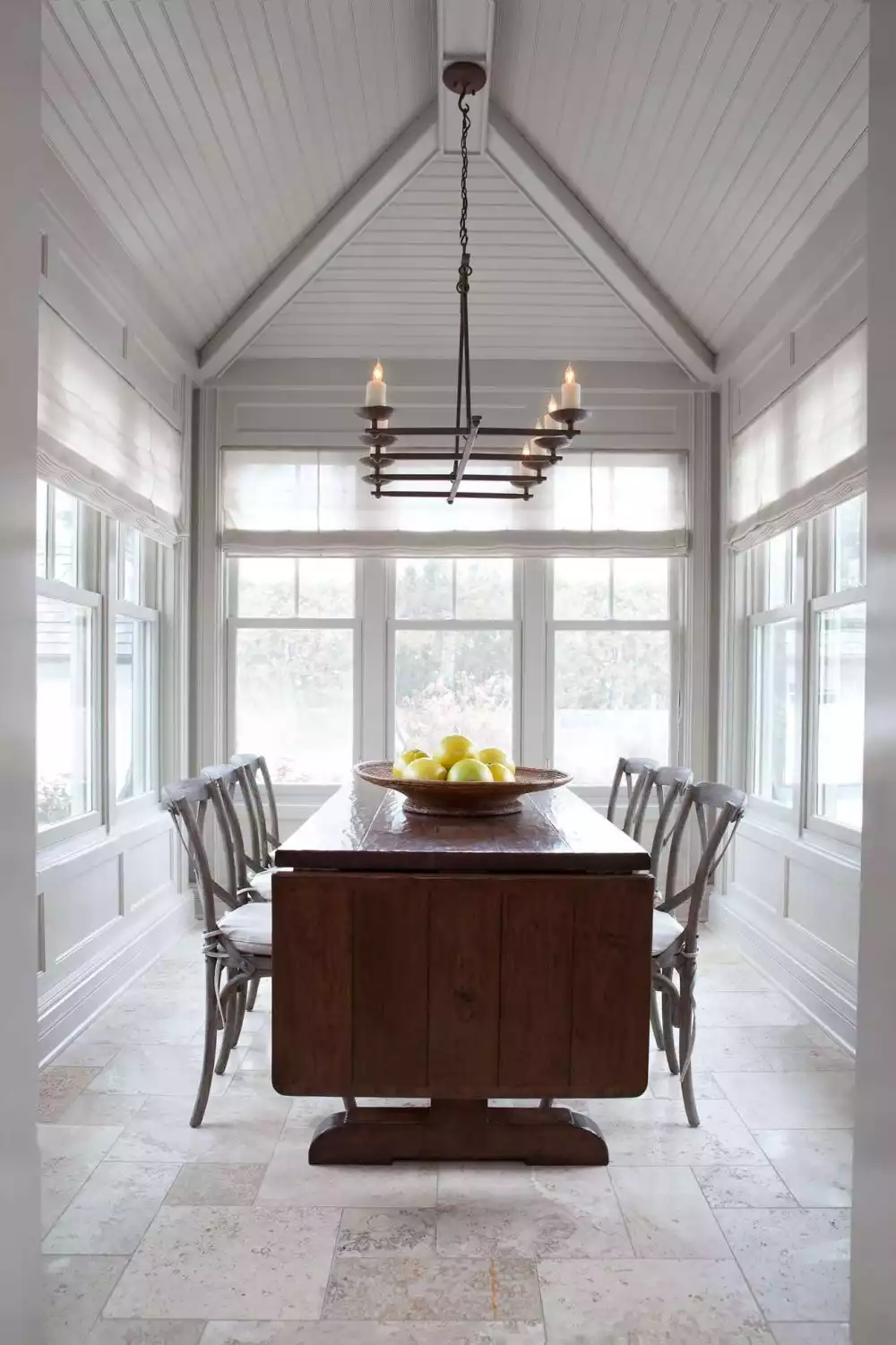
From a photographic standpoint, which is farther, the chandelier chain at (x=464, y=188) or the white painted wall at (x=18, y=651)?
the chandelier chain at (x=464, y=188)

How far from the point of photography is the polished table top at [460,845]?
6.64ft

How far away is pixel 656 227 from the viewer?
12.5 ft

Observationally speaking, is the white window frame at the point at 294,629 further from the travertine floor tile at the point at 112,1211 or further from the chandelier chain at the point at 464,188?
the travertine floor tile at the point at 112,1211

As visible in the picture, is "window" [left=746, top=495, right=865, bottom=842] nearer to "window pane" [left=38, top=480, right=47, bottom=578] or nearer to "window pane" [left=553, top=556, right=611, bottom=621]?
"window pane" [left=553, top=556, right=611, bottom=621]

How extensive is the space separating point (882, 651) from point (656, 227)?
285 cm

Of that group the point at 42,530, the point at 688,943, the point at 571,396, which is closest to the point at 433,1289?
the point at 688,943

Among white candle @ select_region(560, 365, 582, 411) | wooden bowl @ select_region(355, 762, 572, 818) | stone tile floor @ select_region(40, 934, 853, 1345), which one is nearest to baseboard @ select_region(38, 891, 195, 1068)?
stone tile floor @ select_region(40, 934, 853, 1345)

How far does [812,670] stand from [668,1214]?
6.65 ft

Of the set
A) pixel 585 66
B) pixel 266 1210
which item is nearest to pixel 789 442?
pixel 585 66

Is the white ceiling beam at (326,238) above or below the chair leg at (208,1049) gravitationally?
above

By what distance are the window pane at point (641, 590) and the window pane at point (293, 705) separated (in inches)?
52.0

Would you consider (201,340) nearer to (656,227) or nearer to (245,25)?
(245,25)

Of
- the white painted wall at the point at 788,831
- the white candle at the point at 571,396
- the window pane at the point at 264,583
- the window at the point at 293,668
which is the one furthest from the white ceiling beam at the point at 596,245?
the window pane at the point at 264,583

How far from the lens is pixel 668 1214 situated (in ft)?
6.72
